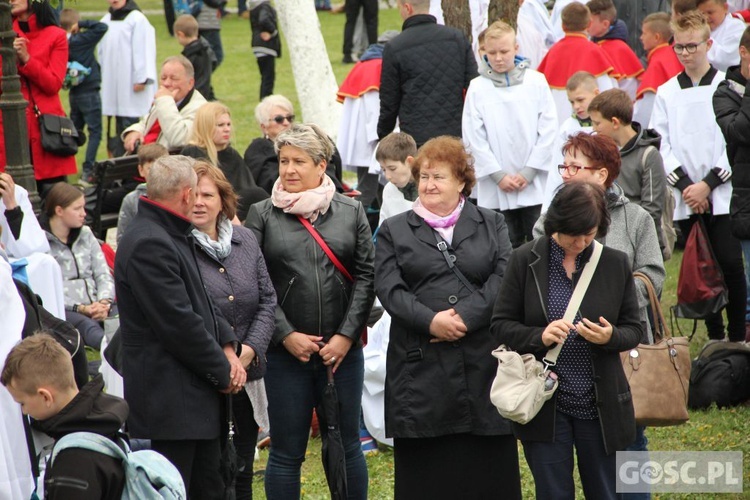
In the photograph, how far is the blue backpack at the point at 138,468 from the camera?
381 cm

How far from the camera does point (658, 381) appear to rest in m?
4.76

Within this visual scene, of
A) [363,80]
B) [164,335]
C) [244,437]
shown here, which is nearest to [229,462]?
[244,437]

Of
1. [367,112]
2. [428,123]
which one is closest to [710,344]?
[428,123]

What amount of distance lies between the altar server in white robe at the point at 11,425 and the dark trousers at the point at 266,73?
506 inches

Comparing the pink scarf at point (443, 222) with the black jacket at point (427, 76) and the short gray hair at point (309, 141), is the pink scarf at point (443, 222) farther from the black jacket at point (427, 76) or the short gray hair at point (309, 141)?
the black jacket at point (427, 76)

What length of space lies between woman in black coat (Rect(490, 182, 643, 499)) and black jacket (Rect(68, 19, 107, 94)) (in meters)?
10.4

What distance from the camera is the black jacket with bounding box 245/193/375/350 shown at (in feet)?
16.9

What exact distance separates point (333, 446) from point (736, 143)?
3206 millimetres

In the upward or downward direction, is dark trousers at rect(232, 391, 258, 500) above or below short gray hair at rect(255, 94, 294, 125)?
below

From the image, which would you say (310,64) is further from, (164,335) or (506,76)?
(164,335)

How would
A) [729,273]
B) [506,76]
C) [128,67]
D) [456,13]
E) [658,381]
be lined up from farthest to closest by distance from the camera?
1. [128,67]
2. [456,13]
3. [506,76]
4. [729,273]
5. [658,381]

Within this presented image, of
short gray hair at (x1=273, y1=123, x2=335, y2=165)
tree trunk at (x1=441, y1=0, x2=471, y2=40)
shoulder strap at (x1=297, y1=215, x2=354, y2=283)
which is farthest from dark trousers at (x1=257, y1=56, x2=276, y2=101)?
shoulder strap at (x1=297, y1=215, x2=354, y2=283)

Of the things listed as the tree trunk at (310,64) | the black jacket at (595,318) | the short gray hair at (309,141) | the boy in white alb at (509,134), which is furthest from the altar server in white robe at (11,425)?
the tree trunk at (310,64)

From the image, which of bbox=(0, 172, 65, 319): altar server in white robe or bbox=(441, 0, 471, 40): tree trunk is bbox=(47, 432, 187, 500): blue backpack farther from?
bbox=(441, 0, 471, 40): tree trunk
